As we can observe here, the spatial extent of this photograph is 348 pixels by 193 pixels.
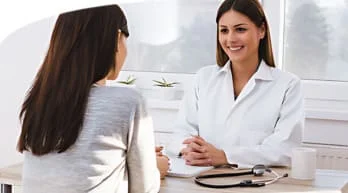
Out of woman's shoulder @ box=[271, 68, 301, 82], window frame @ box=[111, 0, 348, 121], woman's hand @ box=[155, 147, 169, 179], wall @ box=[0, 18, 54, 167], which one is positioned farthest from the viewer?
wall @ box=[0, 18, 54, 167]

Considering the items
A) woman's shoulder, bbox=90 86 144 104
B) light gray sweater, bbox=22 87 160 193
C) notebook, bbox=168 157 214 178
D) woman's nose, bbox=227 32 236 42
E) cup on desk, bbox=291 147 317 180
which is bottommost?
notebook, bbox=168 157 214 178

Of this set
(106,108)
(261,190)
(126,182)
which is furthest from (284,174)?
(106,108)

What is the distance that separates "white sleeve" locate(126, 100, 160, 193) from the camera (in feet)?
5.46

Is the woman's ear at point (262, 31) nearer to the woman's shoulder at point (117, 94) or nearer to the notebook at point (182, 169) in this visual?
the notebook at point (182, 169)

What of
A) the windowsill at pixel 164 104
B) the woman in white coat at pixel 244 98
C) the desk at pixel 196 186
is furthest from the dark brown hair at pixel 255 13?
the windowsill at pixel 164 104

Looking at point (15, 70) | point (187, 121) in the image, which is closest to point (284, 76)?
point (187, 121)

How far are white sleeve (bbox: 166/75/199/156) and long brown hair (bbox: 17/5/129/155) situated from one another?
0.89 m

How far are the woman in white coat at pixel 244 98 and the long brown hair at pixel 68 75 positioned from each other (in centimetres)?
78

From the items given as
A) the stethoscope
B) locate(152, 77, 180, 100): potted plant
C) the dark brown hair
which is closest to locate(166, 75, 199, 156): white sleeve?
the dark brown hair

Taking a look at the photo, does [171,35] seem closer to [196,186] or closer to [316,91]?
[316,91]

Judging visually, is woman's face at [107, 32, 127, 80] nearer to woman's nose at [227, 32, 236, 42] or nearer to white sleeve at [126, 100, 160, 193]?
white sleeve at [126, 100, 160, 193]

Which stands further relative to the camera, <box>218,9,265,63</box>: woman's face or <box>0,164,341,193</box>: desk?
<box>218,9,265,63</box>: woman's face

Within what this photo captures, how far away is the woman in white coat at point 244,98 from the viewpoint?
244 cm

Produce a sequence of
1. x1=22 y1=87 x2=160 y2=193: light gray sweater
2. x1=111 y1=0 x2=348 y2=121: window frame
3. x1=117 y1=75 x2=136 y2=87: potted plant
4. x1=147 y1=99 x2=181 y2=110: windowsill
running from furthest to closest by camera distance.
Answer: x1=117 y1=75 x2=136 y2=87: potted plant, x1=147 y1=99 x2=181 y2=110: windowsill, x1=111 y1=0 x2=348 y2=121: window frame, x1=22 y1=87 x2=160 y2=193: light gray sweater
